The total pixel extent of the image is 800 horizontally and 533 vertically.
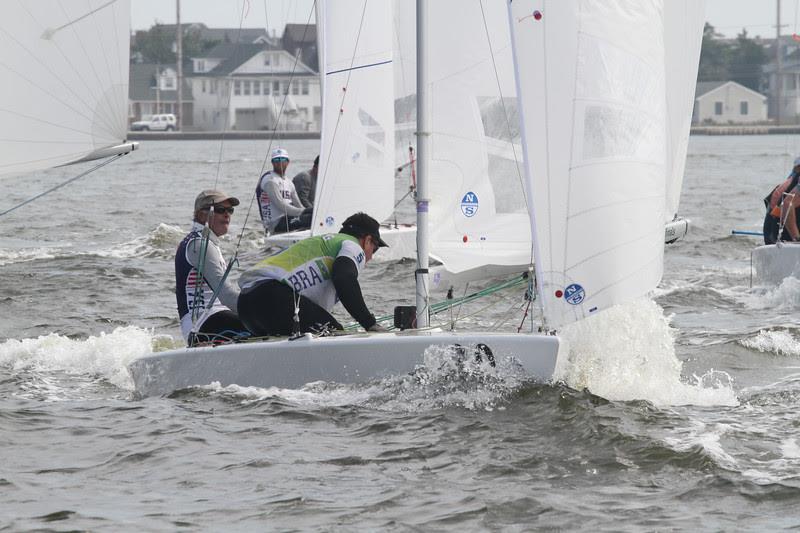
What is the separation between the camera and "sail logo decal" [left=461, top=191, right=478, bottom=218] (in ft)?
32.3

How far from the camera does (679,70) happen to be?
10445mm

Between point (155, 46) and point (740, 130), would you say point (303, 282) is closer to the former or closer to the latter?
point (740, 130)

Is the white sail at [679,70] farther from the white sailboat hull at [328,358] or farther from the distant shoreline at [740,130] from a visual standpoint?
the distant shoreline at [740,130]

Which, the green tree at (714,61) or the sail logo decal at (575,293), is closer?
the sail logo decal at (575,293)

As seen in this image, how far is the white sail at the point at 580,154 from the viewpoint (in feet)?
21.9

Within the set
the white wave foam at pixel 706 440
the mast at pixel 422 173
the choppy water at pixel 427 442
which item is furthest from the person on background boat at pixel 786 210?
the white wave foam at pixel 706 440

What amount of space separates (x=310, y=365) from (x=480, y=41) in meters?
3.63

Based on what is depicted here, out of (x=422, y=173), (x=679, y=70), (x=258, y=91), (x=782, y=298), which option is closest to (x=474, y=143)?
(x=679, y=70)

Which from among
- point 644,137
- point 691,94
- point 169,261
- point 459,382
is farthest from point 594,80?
point 169,261

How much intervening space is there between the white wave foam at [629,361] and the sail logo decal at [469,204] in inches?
81.6

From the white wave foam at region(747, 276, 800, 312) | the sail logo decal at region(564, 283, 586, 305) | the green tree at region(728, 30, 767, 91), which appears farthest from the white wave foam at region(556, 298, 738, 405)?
the green tree at region(728, 30, 767, 91)

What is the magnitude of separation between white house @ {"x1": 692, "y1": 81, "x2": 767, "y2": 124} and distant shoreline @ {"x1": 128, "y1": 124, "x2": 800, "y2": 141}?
6.97 feet

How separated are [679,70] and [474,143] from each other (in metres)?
1.81

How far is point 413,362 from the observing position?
22.9 feet
